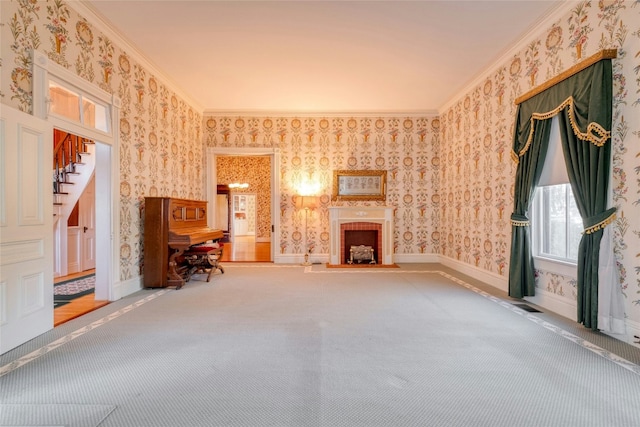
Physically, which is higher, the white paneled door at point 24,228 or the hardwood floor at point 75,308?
the white paneled door at point 24,228

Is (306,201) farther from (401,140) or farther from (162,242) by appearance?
(162,242)

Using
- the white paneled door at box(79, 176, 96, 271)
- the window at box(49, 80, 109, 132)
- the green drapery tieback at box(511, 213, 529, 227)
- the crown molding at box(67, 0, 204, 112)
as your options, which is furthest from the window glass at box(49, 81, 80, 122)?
the green drapery tieback at box(511, 213, 529, 227)

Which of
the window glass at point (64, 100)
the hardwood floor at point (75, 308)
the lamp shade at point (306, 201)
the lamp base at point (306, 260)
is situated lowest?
the hardwood floor at point (75, 308)

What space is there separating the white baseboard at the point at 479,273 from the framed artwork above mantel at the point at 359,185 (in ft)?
6.37

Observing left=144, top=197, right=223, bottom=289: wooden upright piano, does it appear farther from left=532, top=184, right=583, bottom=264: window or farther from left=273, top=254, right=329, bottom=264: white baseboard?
left=532, top=184, right=583, bottom=264: window

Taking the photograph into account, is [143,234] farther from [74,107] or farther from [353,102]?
[353,102]

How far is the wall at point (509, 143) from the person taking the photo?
2.70 metres

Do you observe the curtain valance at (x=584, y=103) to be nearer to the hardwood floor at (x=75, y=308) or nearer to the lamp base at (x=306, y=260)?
the lamp base at (x=306, y=260)

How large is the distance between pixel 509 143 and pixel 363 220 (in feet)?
10.2

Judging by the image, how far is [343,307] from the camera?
3.71 metres

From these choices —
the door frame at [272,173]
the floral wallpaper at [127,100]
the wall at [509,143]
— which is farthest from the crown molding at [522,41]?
the floral wallpaper at [127,100]

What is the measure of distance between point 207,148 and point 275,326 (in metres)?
5.19

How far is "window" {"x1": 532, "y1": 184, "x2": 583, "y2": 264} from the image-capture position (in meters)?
3.52

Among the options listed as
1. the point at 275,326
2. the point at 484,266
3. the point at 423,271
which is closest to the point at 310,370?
the point at 275,326
